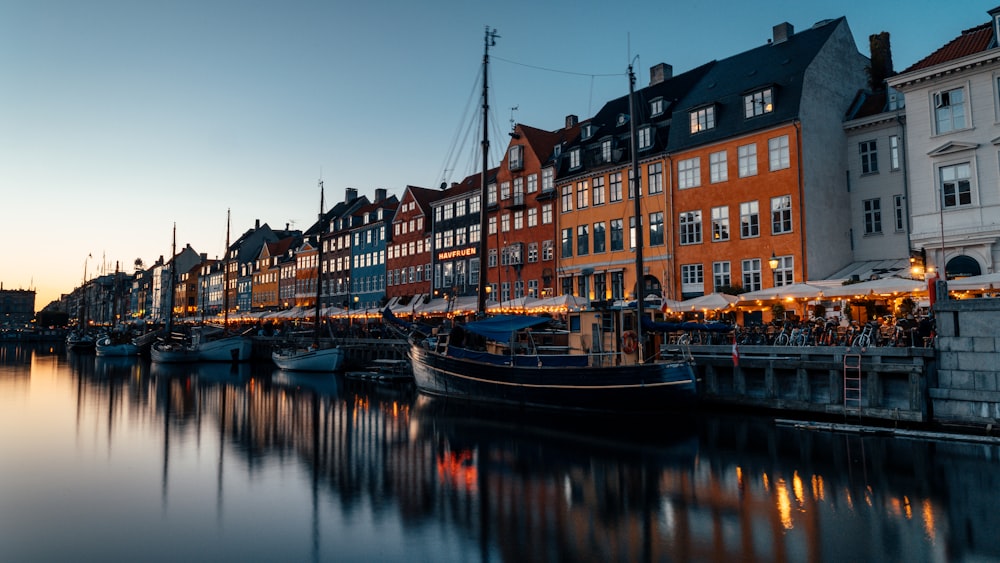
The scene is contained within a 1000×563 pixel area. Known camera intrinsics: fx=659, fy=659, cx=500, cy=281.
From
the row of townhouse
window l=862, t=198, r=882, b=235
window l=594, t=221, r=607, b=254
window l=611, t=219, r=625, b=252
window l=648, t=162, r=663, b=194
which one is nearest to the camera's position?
the row of townhouse

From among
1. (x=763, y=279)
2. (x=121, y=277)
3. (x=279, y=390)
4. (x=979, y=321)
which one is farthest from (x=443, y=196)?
(x=121, y=277)

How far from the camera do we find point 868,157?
3312cm

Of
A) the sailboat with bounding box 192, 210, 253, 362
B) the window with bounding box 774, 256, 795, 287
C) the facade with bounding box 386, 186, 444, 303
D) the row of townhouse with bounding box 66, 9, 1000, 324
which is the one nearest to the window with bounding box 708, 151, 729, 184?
the row of townhouse with bounding box 66, 9, 1000, 324

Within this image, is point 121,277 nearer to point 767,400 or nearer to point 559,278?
point 559,278

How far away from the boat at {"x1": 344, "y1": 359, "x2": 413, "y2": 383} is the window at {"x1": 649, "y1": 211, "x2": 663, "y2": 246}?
16192mm

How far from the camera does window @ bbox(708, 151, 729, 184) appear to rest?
35688mm

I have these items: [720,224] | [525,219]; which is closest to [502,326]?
[720,224]

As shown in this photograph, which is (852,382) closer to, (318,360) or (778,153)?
(778,153)

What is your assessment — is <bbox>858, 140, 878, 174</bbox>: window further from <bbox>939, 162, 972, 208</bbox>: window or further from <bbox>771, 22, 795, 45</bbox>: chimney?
<bbox>771, 22, 795, 45</bbox>: chimney

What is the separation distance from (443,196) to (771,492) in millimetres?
52099

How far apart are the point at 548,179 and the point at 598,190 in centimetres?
602

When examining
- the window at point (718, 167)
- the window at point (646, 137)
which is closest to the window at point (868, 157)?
the window at point (718, 167)

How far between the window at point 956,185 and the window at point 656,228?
572 inches

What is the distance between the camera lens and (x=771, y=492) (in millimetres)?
13281
